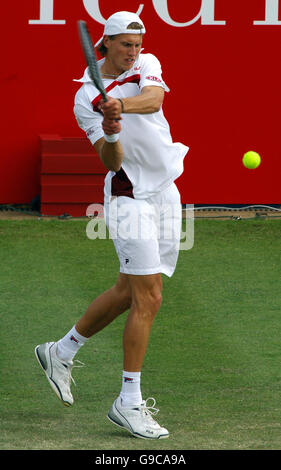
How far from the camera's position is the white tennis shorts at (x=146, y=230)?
5.18 m

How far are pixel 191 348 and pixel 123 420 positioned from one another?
1.52 m

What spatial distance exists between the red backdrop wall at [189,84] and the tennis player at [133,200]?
6.00m

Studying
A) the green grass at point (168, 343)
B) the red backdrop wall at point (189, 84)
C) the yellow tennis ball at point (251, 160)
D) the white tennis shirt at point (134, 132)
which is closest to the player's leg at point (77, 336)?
the green grass at point (168, 343)

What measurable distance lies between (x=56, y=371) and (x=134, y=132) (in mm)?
1328

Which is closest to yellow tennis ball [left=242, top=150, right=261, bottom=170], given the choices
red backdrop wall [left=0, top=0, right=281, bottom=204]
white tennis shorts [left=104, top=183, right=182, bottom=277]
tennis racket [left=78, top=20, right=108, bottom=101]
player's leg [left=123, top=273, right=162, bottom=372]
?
red backdrop wall [left=0, top=0, right=281, bottom=204]

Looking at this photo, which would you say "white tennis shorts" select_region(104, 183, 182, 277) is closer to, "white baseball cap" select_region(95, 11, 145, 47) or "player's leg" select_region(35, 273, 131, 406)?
"player's leg" select_region(35, 273, 131, 406)

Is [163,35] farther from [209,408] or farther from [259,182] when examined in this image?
[209,408]

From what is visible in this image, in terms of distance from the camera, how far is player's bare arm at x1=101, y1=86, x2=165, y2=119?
185 inches

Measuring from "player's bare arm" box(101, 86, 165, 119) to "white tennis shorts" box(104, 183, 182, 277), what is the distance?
54 centimetres

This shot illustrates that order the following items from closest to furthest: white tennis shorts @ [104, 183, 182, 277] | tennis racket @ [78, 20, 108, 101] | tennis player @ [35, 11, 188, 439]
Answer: tennis racket @ [78, 20, 108, 101], tennis player @ [35, 11, 188, 439], white tennis shorts @ [104, 183, 182, 277]

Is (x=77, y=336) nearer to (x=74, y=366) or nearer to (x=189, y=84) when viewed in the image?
(x=74, y=366)

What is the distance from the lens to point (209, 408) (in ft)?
17.5

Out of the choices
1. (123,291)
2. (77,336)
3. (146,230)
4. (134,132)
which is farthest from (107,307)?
(134,132)

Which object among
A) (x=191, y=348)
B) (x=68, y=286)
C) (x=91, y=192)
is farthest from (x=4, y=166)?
(x=191, y=348)
